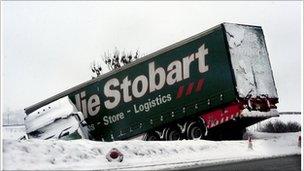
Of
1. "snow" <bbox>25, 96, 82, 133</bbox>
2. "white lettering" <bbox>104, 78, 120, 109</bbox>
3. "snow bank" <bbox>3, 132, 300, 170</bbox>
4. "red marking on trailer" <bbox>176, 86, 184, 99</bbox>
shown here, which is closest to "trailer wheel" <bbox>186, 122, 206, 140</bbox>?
"snow bank" <bbox>3, 132, 300, 170</bbox>

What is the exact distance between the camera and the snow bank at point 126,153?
46.6 ft

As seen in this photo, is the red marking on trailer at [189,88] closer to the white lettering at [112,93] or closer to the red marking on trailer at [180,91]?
the red marking on trailer at [180,91]

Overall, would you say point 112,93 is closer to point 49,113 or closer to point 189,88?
point 49,113

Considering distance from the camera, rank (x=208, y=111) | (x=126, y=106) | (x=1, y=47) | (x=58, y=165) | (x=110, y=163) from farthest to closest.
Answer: (x=126, y=106) < (x=208, y=111) < (x=110, y=163) < (x=58, y=165) < (x=1, y=47)

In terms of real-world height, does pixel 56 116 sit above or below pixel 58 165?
above

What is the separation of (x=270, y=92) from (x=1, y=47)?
11380 millimetres

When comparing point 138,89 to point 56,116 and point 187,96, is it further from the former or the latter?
point 56,116

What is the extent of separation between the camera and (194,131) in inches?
802

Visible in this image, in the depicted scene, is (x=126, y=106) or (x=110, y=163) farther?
(x=126, y=106)

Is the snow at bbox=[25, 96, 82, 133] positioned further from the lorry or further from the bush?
the bush

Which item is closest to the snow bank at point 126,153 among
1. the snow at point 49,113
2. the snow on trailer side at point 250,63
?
the snow on trailer side at point 250,63

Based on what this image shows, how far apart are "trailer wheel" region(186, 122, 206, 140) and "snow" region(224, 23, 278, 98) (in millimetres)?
2284

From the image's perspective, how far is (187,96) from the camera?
1992cm

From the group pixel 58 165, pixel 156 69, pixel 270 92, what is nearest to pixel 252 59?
pixel 270 92
